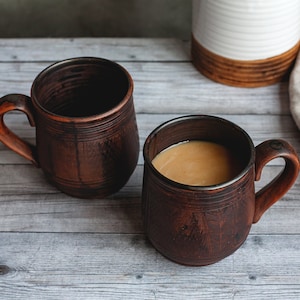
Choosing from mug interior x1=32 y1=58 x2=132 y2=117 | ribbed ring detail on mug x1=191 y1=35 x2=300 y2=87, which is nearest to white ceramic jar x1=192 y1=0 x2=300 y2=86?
ribbed ring detail on mug x1=191 y1=35 x2=300 y2=87

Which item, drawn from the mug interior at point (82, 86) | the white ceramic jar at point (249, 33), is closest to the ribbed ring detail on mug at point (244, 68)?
the white ceramic jar at point (249, 33)

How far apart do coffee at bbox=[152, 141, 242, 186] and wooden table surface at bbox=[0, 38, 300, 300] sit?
0.09 meters

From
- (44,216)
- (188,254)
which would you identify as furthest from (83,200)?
(188,254)

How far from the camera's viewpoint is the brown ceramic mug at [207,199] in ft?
1.77

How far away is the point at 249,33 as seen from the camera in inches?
31.0

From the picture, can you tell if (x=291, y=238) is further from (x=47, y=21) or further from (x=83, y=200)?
(x=47, y=21)

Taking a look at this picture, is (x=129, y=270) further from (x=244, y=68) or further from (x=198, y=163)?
(x=244, y=68)

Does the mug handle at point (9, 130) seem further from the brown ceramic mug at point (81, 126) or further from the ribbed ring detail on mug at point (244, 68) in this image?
the ribbed ring detail on mug at point (244, 68)

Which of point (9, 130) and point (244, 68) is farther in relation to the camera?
point (244, 68)

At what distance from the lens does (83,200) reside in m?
0.69

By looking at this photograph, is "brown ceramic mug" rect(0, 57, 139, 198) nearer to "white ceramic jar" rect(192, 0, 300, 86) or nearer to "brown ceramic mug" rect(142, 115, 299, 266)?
"brown ceramic mug" rect(142, 115, 299, 266)

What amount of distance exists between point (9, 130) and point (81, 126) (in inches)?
4.4

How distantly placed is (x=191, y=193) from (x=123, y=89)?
0.59 feet

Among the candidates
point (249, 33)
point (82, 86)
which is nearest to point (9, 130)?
point (82, 86)
